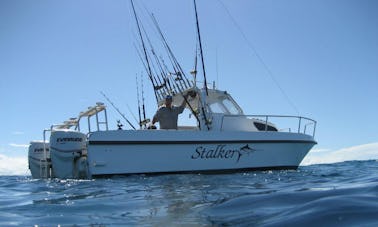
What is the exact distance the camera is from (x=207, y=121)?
11.3 metres

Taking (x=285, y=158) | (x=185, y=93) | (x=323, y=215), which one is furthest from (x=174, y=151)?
(x=323, y=215)

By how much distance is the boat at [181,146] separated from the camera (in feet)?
31.7

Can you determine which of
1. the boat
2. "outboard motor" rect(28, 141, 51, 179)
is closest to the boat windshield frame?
the boat

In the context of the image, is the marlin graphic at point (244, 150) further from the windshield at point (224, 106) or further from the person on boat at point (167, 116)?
the person on boat at point (167, 116)

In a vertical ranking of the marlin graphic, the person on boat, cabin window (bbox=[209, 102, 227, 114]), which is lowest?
the marlin graphic

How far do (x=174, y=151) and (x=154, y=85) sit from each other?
133 inches

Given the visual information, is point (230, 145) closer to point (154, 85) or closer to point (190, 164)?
point (190, 164)

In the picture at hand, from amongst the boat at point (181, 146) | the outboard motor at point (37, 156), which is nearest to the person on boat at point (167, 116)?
the boat at point (181, 146)

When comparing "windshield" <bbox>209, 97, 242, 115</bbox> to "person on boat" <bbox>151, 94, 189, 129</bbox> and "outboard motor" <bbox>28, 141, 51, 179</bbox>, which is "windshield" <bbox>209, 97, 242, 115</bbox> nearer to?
"person on boat" <bbox>151, 94, 189, 129</bbox>

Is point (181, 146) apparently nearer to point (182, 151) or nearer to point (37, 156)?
point (182, 151)

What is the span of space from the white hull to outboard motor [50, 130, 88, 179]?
61 cm

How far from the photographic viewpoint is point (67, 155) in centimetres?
999

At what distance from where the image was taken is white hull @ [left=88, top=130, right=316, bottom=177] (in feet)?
31.5

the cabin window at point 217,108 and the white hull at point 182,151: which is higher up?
the cabin window at point 217,108
